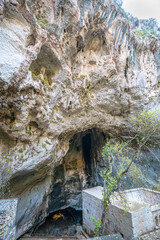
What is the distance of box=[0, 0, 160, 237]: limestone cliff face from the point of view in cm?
391

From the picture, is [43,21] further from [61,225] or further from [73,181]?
[61,225]

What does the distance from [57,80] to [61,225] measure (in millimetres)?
12211

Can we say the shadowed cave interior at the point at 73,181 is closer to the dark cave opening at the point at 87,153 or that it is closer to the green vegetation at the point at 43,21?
the dark cave opening at the point at 87,153

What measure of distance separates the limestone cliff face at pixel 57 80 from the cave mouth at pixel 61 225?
1.37 m

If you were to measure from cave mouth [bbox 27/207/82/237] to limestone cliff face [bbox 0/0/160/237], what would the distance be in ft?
4.48

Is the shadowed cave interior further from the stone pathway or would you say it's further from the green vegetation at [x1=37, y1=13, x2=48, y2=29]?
the green vegetation at [x1=37, y1=13, x2=48, y2=29]

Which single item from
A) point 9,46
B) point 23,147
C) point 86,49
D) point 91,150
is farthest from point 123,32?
point 91,150

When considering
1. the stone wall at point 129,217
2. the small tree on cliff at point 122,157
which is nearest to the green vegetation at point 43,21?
the small tree on cliff at point 122,157

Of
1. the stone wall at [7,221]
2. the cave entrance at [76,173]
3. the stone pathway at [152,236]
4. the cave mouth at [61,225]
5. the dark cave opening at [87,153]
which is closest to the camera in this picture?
the stone wall at [7,221]

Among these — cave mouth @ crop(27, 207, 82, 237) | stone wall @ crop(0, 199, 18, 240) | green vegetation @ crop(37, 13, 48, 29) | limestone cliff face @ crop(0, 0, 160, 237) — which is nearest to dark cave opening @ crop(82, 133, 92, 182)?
cave mouth @ crop(27, 207, 82, 237)

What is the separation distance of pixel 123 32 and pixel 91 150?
10928 millimetres

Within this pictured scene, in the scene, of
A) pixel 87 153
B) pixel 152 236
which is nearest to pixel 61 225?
pixel 87 153

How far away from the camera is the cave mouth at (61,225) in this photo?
8649 mm

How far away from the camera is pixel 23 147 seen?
5125 mm
